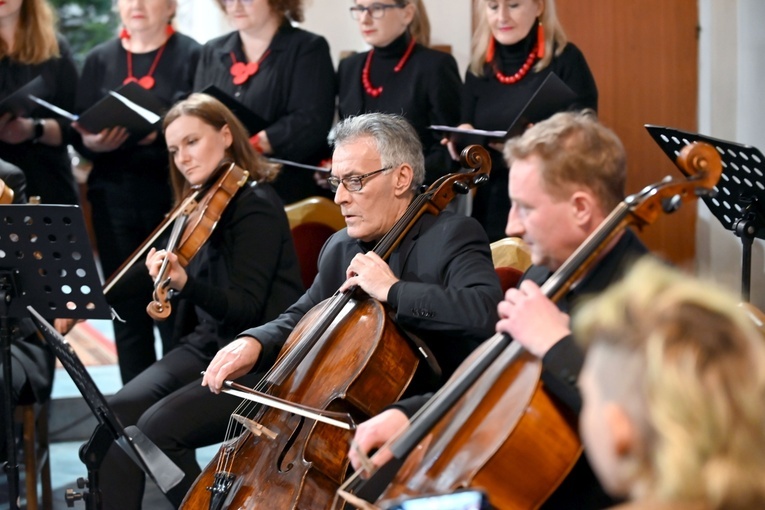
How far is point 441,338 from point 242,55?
198cm

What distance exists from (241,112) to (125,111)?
0.40m

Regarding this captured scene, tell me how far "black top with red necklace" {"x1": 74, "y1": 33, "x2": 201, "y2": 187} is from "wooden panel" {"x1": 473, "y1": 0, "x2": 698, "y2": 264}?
5.21 feet

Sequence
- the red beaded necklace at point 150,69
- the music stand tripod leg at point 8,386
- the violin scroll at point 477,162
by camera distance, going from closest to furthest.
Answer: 1. the violin scroll at point 477,162
2. the music stand tripod leg at point 8,386
3. the red beaded necklace at point 150,69

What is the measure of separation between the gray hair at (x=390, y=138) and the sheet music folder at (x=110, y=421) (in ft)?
2.66

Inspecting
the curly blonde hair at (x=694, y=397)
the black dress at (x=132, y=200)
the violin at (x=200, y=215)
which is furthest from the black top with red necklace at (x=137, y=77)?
the curly blonde hair at (x=694, y=397)

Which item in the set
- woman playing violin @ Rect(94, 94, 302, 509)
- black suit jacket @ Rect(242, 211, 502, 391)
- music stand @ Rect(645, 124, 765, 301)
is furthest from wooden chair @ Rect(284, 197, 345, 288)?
music stand @ Rect(645, 124, 765, 301)

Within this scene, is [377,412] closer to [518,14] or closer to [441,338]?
[441,338]

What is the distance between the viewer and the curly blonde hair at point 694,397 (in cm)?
109

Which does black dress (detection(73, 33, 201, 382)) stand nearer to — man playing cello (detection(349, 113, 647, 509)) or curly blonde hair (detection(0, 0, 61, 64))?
curly blonde hair (detection(0, 0, 61, 64))

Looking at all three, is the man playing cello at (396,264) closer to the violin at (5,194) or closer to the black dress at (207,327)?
the black dress at (207,327)

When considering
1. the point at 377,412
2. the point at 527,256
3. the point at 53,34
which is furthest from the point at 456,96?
the point at 377,412

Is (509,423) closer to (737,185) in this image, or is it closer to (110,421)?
(110,421)

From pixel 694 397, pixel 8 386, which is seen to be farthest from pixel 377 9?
pixel 694 397

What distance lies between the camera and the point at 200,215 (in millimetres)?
3018
